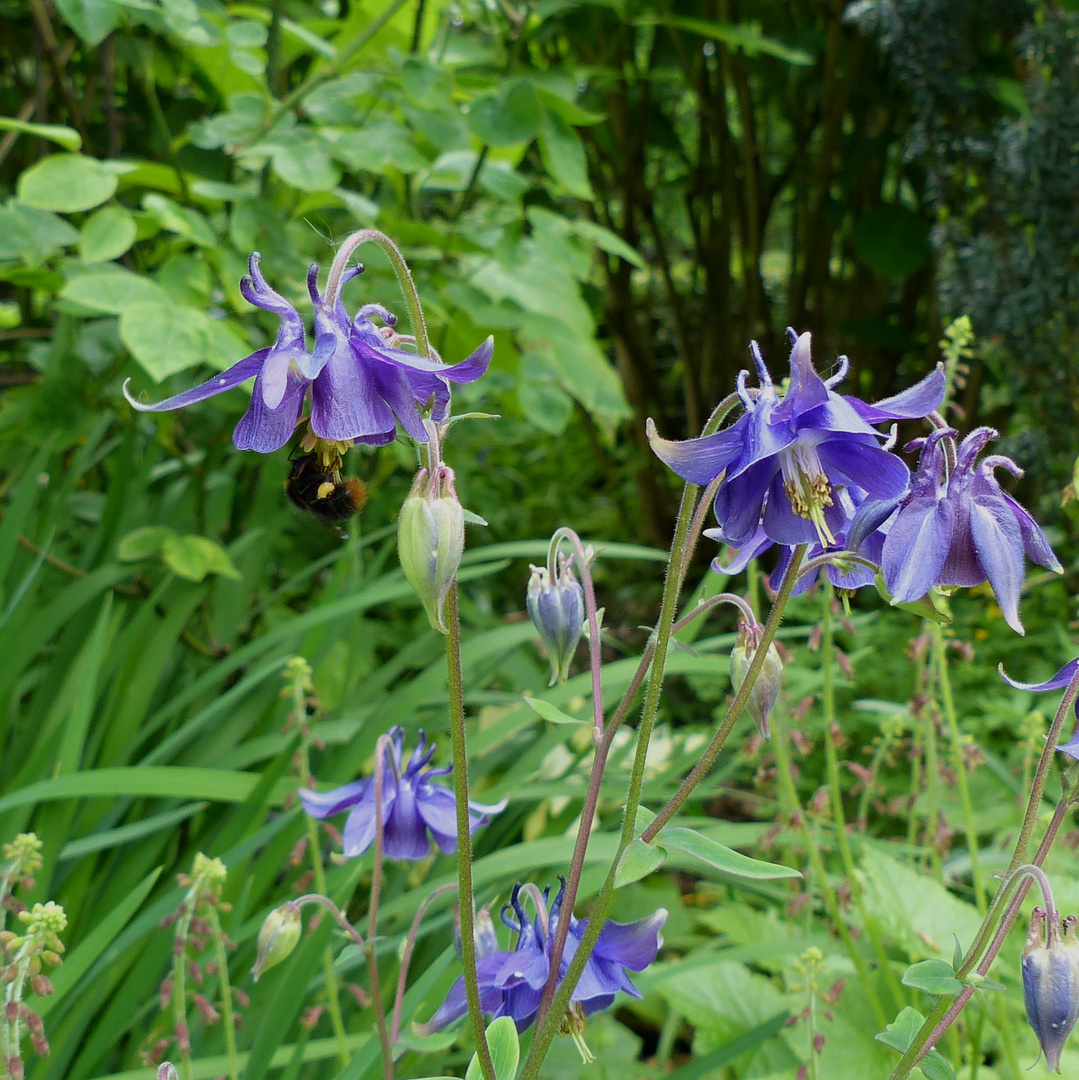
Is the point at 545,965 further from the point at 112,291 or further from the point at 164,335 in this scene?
the point at 112,291

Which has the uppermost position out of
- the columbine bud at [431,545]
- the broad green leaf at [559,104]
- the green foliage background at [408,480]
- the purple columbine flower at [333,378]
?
the broad green leaf at [559,104]

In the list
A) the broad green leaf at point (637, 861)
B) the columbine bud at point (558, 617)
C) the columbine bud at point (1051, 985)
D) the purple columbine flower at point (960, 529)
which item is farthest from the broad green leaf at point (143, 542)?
the columbine bud at point (1051, 985)

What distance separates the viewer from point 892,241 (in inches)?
149

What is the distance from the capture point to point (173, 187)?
2.33 meters

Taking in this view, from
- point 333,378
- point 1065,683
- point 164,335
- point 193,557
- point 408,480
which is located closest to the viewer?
point 333,378

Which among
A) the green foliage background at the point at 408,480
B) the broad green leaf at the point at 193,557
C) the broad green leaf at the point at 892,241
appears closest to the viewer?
the green foliage background at the point at 408,480

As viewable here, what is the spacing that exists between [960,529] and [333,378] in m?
0.52

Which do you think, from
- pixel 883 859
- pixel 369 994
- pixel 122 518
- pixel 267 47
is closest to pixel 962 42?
pixel 267 47

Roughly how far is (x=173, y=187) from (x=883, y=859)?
201 cm

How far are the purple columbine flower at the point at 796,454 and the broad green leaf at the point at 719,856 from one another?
255 millimetres

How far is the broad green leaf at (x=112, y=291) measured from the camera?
1827 mm

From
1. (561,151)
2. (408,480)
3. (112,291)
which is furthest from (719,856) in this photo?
(408,480)

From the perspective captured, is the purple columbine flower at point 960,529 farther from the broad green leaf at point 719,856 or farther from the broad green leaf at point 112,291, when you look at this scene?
the broad green leaf at point 112,291

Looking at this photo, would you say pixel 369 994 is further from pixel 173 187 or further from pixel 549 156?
pixel 173 187
